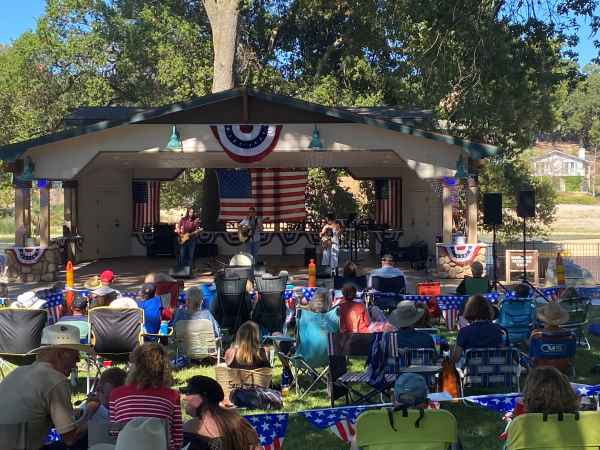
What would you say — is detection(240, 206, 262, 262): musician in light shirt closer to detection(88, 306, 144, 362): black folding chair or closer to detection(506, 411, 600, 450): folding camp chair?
detection(88, 306, 144, 362): black folding chair

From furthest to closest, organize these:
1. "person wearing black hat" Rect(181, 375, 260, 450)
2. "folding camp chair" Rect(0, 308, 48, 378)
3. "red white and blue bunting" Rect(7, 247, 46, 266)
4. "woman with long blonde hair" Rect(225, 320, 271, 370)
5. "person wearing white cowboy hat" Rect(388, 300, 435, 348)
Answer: "red white and blue bunting" Rect(7, 247, 46, 266)
"folding camp chair" Rect(0, 308, 48, 378)
"person wearing white cowboy hat" Rect(388, 300, 435, 348)
"woman with long blonde hair" Rect(225, 320, 271, 370)
"person wearing black hat" Rect(181, 375, 260, 450)

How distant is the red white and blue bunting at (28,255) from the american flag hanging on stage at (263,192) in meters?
5.48

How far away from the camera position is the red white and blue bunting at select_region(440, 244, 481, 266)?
17.9 metres

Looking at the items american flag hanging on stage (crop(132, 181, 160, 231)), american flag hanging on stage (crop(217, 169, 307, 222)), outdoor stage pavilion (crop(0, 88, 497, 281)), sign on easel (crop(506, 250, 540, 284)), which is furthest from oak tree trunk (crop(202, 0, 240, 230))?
sign on easel (crop(506, 250, 540, 284))

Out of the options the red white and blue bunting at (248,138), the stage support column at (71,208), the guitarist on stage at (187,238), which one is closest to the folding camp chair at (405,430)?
the red white and blue bunting at (248,138)

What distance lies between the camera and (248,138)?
1698 centimetres

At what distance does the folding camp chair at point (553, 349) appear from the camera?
709 cm

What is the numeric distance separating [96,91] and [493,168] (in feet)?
48.2

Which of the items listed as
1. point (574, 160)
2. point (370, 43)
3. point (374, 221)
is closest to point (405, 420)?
point (374, 221)

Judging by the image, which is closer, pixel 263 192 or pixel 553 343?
pixel 553 343

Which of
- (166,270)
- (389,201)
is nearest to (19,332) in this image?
(166,270)

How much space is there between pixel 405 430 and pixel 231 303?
22.0 feet

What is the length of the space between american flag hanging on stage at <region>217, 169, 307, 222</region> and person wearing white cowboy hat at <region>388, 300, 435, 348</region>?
1498 cm

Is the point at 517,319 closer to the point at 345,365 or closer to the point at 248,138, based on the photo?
the point at 345,365
